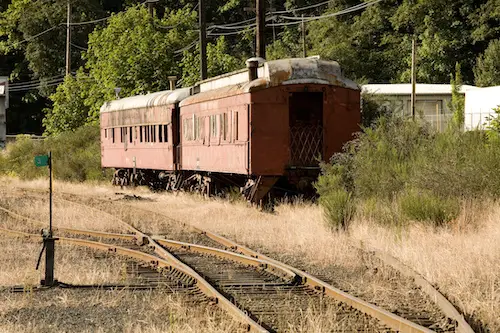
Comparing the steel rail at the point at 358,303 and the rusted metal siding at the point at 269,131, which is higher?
the rusted metal siding at the point at 269,131

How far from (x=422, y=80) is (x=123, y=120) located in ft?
75.7

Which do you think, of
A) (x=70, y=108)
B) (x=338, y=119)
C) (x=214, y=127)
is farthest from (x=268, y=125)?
(x=70, y=108)

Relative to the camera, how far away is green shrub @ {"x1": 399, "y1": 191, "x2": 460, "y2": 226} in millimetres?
14234

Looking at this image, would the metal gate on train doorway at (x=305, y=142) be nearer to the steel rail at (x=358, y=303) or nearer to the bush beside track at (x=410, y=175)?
the bush beside track at (x=410, y=175)

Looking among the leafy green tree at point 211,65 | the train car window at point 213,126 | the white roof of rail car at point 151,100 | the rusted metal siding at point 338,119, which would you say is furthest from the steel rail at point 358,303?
the leafy green tree at point 211,65

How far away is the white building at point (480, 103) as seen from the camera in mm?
32347

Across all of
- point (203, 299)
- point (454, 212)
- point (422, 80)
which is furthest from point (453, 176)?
point (422, 80)

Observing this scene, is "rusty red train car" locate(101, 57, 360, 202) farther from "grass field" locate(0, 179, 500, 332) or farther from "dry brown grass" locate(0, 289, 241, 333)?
"dry brown grass" locate(0, 289, 241, 333)

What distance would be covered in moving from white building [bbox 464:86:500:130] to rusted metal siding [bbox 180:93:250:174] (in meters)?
11.8

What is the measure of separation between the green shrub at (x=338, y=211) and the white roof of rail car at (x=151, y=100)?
11.4m

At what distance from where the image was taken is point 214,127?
21938mm

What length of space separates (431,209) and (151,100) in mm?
16164

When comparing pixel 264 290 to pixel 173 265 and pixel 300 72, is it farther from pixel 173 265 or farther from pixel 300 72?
pixel 300 72

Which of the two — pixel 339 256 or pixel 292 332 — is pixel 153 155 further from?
pixel 292 332
